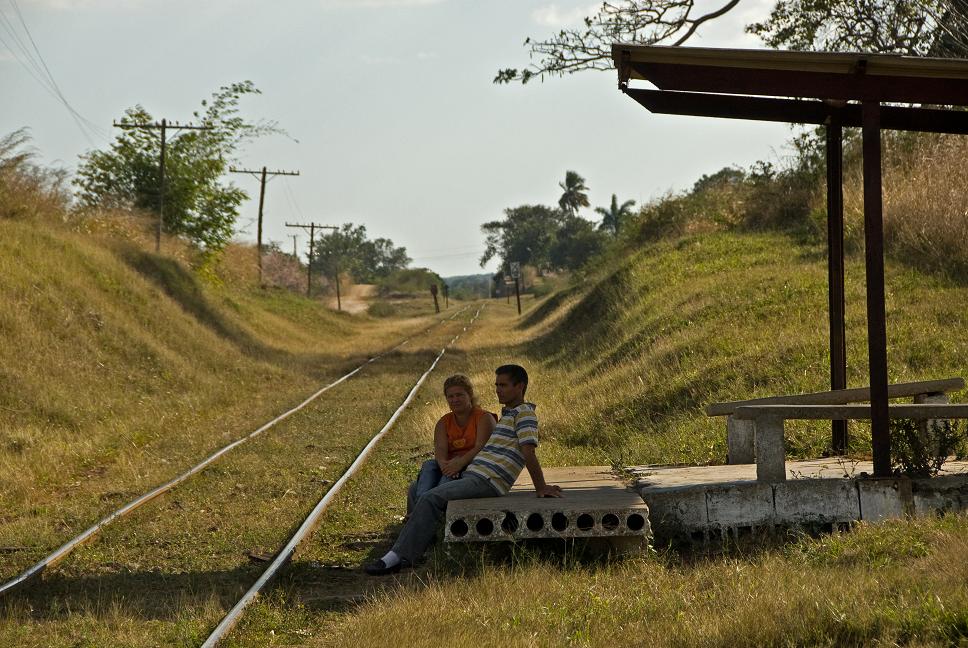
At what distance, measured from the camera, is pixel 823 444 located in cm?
1054

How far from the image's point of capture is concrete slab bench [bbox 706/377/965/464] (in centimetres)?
922

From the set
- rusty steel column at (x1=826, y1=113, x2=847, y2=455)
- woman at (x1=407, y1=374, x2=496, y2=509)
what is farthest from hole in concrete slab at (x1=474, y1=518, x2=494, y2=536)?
rusty steel column at (x1=826, y1=113, x2=847, y2=455)

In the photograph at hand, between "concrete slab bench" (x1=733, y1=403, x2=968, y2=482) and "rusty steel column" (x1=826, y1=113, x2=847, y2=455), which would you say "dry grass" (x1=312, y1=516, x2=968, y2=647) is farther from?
"rusty steel column" (x1=826, y1=113, x2=847, y2=455)

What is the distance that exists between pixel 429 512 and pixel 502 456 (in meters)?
0.67

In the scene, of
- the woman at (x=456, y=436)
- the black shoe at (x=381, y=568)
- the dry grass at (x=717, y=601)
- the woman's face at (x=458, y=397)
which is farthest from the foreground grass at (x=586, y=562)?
the woman's face at (x=458, y=397)

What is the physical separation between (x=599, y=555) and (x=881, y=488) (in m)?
2.02

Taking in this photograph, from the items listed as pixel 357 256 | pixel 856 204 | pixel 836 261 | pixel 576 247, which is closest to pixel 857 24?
pixel 856 204

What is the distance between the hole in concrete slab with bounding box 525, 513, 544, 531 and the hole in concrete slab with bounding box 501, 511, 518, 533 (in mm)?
87

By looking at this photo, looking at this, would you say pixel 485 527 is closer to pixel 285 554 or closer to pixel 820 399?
pixel 285 554

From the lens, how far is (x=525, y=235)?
149625 millimetres

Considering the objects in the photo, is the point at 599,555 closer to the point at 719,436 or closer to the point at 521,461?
the point at 521,461

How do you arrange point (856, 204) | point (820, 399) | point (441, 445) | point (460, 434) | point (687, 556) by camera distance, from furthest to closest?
point (856, 204) → point (820, 399) → point (460, 434) → point (441, 445) → point (687, 556)

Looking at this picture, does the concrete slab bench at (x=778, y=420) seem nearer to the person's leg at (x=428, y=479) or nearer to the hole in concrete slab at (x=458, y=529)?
the hole in concrete slab at (x=458, y=529)

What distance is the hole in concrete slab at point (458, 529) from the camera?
7410mm
